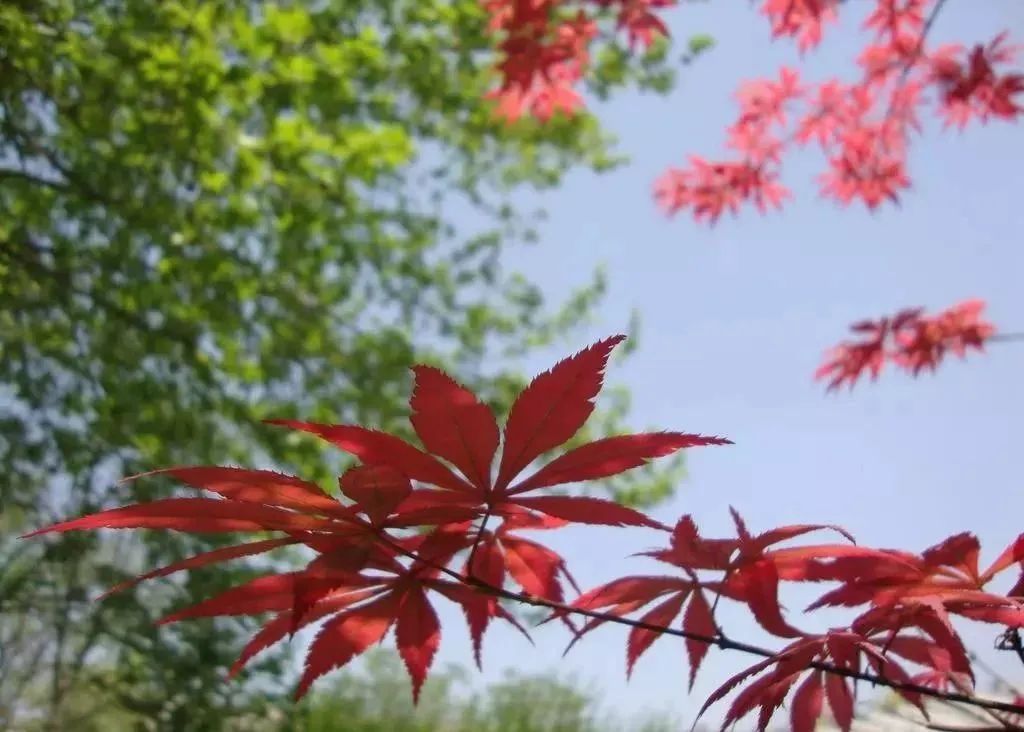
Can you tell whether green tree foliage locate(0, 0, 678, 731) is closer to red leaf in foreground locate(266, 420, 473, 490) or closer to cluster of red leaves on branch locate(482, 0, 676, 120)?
cluster of red leaves on branch locate(482, 0, 676, 120)

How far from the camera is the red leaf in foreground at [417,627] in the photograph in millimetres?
557

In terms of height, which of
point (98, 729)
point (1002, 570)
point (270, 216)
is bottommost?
point (1002, 570)

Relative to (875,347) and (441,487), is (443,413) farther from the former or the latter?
(875,347)

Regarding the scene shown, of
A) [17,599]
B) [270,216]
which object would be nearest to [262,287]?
[270,216]

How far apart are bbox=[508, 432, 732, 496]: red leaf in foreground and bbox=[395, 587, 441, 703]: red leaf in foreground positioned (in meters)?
0.11

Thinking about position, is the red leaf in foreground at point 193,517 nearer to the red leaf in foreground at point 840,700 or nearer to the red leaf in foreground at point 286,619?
the red leaf in foreground at point 286,619

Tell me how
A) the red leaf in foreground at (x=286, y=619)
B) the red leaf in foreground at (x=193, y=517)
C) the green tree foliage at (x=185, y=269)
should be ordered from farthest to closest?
the green tree foliage at (x=185, y=269) < the red leaf in foreground at (x=286, y=619) < the red leaf in foreground at (x=193, y=517)

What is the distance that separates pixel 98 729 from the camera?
2.21 m

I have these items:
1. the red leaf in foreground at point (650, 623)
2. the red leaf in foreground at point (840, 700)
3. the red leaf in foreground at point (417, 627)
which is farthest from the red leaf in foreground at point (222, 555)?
the red leaf in foreground at point (840, 700)

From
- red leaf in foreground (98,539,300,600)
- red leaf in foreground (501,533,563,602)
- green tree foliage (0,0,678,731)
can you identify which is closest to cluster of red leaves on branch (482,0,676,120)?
green tree foliage (0,0,678,731)

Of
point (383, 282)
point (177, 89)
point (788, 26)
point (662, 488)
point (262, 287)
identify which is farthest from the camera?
point (662, 488)

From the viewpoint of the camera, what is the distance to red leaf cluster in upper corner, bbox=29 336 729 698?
17.7 inches

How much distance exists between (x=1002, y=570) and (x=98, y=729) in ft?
7.15

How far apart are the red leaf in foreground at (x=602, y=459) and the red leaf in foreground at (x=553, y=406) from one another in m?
0.01
